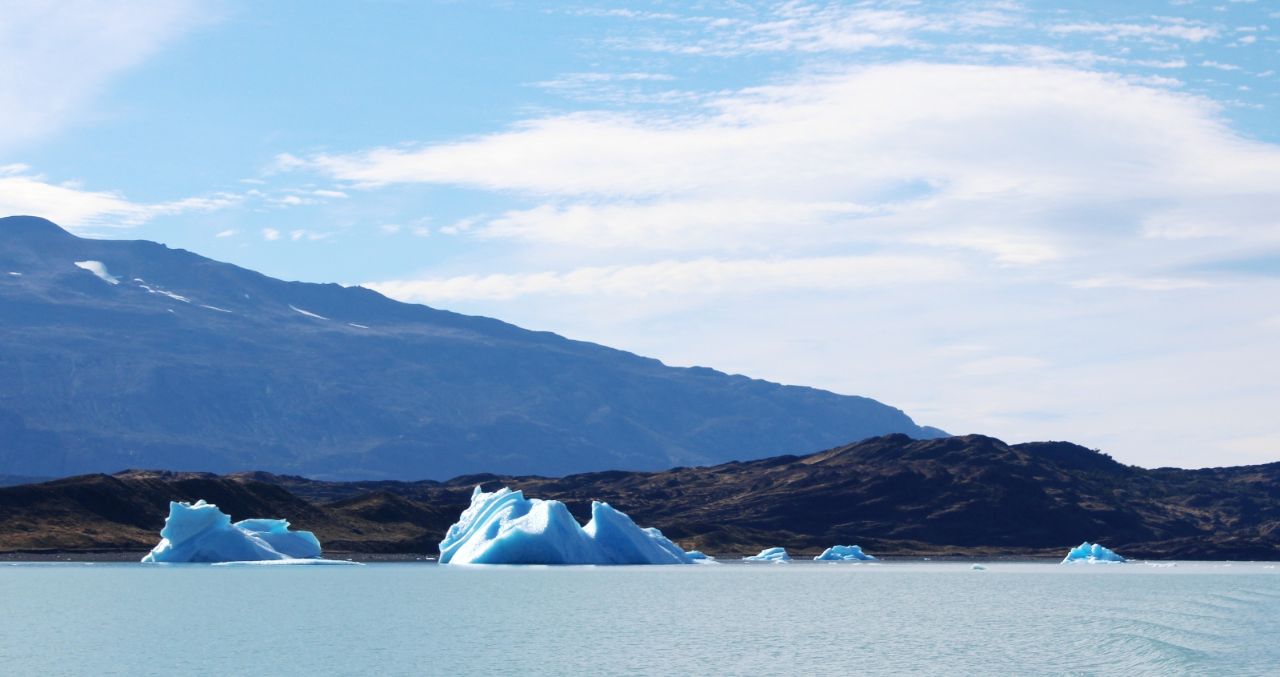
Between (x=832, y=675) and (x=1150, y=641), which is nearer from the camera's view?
(x=832, y=675)

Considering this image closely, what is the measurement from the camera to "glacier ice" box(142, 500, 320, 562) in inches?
4953

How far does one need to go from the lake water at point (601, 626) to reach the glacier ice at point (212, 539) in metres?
7.35

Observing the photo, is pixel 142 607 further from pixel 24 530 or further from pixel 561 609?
A: pixel 24 530

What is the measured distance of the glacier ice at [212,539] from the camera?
413ft

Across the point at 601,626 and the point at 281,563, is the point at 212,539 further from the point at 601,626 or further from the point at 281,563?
the point at 601,626

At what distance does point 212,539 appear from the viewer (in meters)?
129

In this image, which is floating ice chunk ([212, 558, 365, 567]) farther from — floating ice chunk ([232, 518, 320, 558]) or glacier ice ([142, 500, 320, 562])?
floating ice chunk ([232, 518, 320, 558])

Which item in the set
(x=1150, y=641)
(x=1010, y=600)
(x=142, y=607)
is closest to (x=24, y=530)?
(x=142, y=607)

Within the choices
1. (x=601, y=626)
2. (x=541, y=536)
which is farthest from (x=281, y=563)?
(x=601, y=626)

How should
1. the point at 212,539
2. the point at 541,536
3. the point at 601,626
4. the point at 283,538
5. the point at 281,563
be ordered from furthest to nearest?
the point at 283,538, the point at 281,563, the point at 212,539, the point at 541,536, the point at 601,626

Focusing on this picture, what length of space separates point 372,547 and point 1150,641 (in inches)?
5247

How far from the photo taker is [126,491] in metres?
179

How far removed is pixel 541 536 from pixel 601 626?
2260 inches

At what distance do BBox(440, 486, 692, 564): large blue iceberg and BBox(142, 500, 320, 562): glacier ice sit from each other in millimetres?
16554
